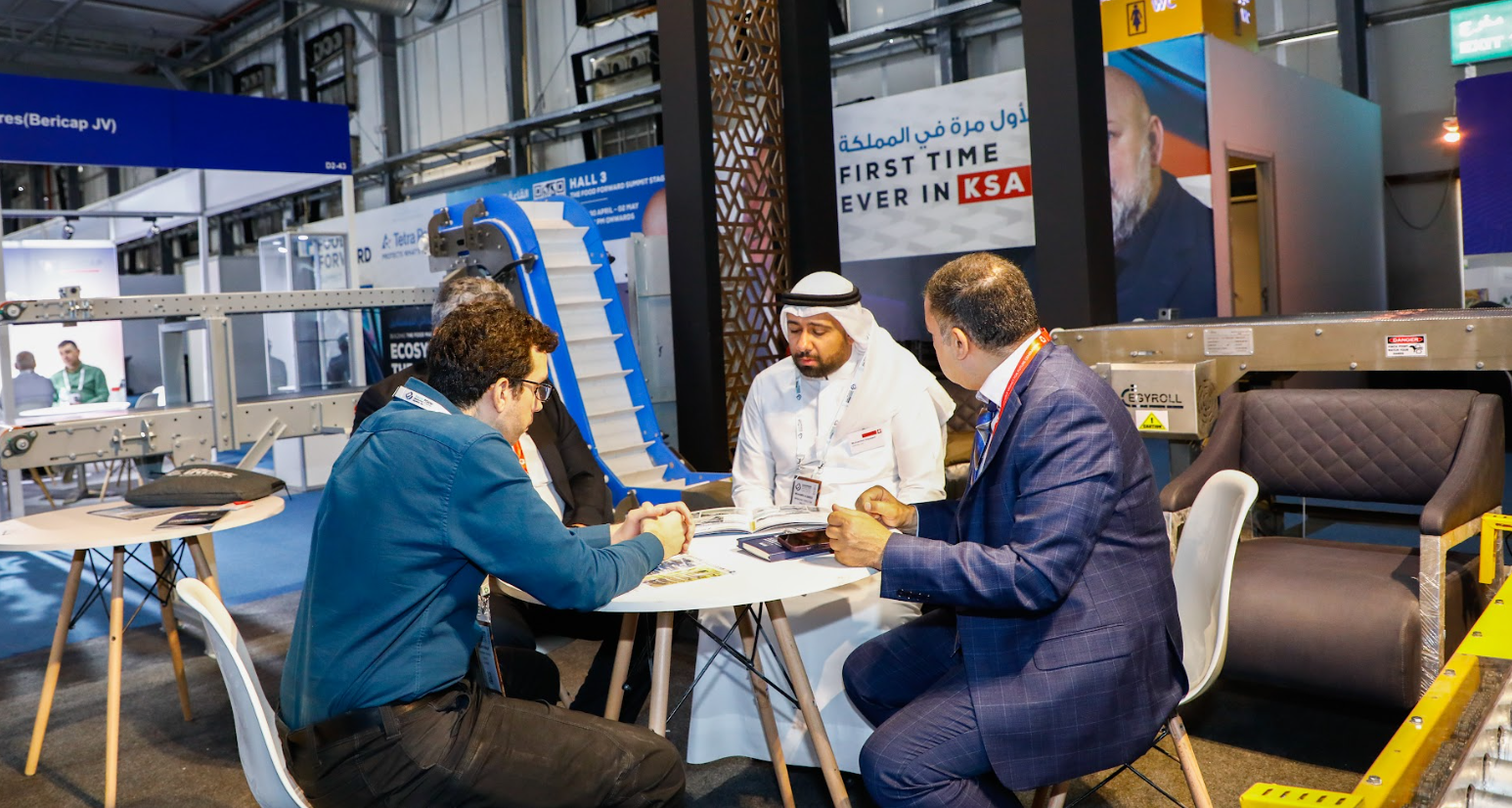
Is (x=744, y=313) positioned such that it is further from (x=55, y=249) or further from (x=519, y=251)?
(x=55, y=249)

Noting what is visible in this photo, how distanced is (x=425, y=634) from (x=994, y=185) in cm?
716

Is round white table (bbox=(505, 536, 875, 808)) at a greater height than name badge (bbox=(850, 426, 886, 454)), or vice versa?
name badge (bbox=(850, 426, 886, 454))

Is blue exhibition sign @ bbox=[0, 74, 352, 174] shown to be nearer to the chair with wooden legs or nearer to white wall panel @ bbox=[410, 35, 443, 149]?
white wall panel @ bbox=[410, 35, 443, 149]

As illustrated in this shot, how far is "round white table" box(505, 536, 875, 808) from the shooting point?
6.62 ft

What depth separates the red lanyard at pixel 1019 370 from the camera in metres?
1.92

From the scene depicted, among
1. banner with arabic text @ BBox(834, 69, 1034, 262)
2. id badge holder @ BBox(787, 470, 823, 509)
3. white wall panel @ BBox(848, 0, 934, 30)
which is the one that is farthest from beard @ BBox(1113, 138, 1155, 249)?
id badge holder @ BBox(787, 470, 823, 509)

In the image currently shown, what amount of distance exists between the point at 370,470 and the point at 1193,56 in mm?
7147

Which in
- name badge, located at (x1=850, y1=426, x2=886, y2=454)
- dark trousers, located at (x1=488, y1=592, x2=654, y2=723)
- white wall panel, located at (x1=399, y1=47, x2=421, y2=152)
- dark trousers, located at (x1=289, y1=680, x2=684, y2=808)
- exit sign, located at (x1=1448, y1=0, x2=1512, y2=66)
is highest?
white wall panel, located at (x1=399, y1=47, x2=421, y2=152)

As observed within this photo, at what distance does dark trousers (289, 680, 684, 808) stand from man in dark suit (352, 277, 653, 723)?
Result: 903 millimetres

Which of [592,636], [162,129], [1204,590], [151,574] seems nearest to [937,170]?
[162,129]

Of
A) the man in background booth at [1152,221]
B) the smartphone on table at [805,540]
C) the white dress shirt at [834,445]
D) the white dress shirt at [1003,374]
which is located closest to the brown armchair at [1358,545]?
the white dress shirt at [834,445]

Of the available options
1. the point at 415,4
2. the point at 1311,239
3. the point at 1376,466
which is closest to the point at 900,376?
the point at 1376,466

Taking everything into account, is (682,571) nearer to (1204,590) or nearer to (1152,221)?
(1204,590)

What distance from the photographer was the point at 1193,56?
740 centimetres
